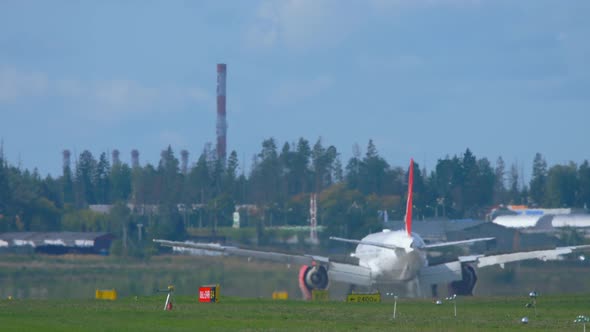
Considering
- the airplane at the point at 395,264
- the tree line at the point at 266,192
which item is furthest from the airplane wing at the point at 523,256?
the tree line at the point at 266,192

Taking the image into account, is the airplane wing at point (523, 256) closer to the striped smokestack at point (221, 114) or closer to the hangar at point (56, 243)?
the hangar at point (56, 243)

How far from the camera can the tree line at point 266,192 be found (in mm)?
85500

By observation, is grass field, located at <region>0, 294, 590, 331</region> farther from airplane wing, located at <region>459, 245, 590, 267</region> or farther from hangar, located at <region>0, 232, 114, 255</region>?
hangar, located at <region>0, 232, 114, 255</region>

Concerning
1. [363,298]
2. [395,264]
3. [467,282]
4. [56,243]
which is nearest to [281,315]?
[363,298]

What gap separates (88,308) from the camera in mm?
36719

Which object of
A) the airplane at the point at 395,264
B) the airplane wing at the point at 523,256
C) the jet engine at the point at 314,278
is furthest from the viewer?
the jet engine at the point at 314,278

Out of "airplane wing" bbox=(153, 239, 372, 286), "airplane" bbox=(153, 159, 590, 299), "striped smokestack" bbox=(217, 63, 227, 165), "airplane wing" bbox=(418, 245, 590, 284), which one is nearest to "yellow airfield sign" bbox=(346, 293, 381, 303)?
"airplane" bbox=(153, 159, 590, 299)

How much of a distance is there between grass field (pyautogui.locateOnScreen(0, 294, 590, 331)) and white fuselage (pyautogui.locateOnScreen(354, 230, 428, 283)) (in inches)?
218

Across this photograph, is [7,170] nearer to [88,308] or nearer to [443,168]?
[443,168]

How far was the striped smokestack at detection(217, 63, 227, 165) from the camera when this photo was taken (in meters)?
145

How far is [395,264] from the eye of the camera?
5003 centimetres

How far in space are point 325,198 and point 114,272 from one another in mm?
32604

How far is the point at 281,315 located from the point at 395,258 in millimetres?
16082

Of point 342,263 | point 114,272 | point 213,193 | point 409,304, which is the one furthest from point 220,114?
point 409,304
